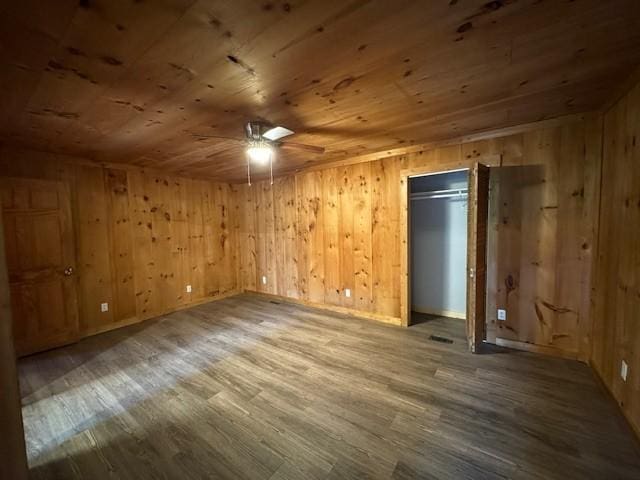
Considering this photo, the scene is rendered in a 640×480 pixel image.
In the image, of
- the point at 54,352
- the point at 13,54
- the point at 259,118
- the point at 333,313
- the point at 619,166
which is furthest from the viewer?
the point at 333,313

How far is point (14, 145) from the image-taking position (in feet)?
9.55

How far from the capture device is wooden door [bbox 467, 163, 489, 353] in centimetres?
269

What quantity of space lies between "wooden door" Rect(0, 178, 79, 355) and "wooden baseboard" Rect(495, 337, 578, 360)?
210 inches

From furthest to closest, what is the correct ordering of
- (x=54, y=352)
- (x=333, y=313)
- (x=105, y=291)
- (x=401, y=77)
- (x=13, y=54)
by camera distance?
(x=333, y=313)
(x=105, y=291)
(x=54, y=352)
(x=401, y=77)
(x=13, y=54)

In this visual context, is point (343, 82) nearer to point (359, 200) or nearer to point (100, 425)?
point (359, 200)

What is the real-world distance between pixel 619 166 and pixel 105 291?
5933 millimetres

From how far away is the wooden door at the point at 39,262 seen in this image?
9.57 ft

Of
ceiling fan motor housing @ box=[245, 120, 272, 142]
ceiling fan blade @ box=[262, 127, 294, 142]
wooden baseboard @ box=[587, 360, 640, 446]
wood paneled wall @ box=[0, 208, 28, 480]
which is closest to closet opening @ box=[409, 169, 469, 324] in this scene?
wooden baseboard @ box=[587, 360, 640, 446]

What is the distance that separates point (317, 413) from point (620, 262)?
8.57 ft

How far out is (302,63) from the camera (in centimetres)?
151

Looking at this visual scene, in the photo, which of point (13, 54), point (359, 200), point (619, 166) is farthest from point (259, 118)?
point (619, 166)

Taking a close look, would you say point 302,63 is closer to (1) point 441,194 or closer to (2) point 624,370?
(1) point 441,194

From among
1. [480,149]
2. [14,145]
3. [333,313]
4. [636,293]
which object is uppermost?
[14,145]

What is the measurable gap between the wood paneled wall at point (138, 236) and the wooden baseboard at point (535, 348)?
4.76m
